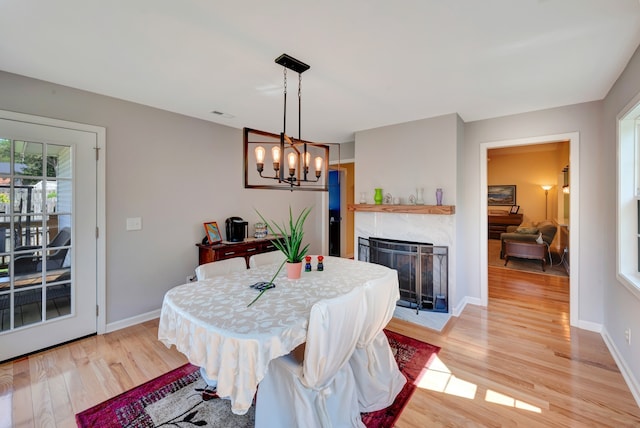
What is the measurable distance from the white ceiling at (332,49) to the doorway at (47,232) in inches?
22.2

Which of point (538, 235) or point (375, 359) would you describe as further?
point (538, 235)

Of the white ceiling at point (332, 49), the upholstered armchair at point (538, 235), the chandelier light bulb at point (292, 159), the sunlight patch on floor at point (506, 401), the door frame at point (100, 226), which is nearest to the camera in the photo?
the white ceiling at point (332, 49)

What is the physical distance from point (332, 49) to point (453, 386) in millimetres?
2592

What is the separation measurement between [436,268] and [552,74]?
218cm

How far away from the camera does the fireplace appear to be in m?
3.34

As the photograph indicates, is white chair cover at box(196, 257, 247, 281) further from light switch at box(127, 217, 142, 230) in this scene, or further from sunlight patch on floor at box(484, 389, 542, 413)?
sunlight patch on floor at box(484, 389, 542, 413)

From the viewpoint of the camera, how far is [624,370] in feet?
7.04

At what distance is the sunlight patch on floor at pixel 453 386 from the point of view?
1.88 meters

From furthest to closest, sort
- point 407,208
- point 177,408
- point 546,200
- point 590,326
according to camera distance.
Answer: point 546,200
point 407,208
point 590,326
point 177,408

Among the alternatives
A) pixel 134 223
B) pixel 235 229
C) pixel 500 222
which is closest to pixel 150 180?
pixel 134 223

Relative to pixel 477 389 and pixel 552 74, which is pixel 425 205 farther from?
pixel 477 389

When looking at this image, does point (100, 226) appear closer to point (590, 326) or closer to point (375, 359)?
point (375, 359)

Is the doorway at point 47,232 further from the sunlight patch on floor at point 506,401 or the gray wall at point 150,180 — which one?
the sunlight patch on floor at point 506,401

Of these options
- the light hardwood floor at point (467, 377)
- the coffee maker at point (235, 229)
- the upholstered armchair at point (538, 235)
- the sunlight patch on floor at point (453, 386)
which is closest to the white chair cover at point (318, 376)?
the light hardwood floor at point (467, 377)
